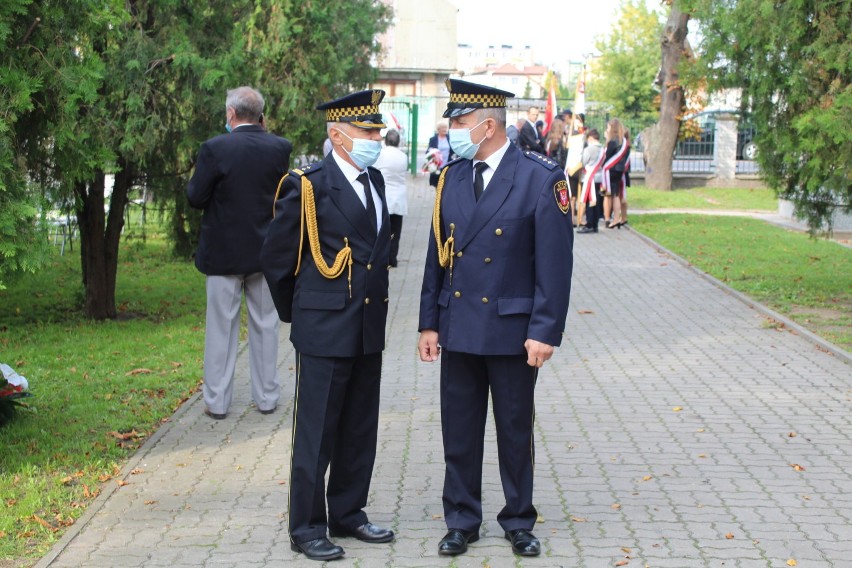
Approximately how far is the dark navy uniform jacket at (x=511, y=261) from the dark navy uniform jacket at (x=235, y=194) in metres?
2.78

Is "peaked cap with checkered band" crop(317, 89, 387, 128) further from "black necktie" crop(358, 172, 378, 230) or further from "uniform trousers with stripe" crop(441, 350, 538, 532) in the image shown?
"uniform trousers with stripe" crop(441, 350, 538, 532)

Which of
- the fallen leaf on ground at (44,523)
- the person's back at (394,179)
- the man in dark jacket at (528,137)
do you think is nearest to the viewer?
the fallen leaf on ground at (44,523)

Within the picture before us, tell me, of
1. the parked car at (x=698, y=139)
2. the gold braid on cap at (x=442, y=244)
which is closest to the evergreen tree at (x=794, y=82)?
the gold braid on cap at (x=442, y=244)

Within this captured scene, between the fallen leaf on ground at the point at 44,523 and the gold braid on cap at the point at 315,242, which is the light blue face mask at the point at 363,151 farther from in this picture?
the fallen leaf on ground at the point at 44,523

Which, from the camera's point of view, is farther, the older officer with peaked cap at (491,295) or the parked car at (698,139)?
the parked car at (698,139)

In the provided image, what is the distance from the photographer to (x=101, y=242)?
11.9m

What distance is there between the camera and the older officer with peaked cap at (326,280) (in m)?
5.23

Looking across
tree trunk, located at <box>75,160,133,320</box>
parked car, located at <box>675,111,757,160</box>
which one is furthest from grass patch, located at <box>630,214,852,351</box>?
parked car, located at <box>675,111,757,160</box>

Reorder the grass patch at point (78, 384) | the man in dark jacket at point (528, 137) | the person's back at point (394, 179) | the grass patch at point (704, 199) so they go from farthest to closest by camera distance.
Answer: the grass patch at point (704, 199)
the man in dark jacket at point (528, 137)
the person's back at point (394, 179)
the grass patch at point (78, 384)

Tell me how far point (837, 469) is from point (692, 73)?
746 centimetres

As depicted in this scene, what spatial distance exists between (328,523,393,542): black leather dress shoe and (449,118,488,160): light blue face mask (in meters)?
1.78

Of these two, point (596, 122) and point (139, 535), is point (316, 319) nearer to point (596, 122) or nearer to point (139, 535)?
point (139, 535)

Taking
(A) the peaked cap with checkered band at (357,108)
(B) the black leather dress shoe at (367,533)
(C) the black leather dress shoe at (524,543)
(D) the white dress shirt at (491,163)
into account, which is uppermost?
(A) the peaked cap with checkered band at (357,108)

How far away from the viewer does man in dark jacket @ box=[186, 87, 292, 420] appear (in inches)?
303
